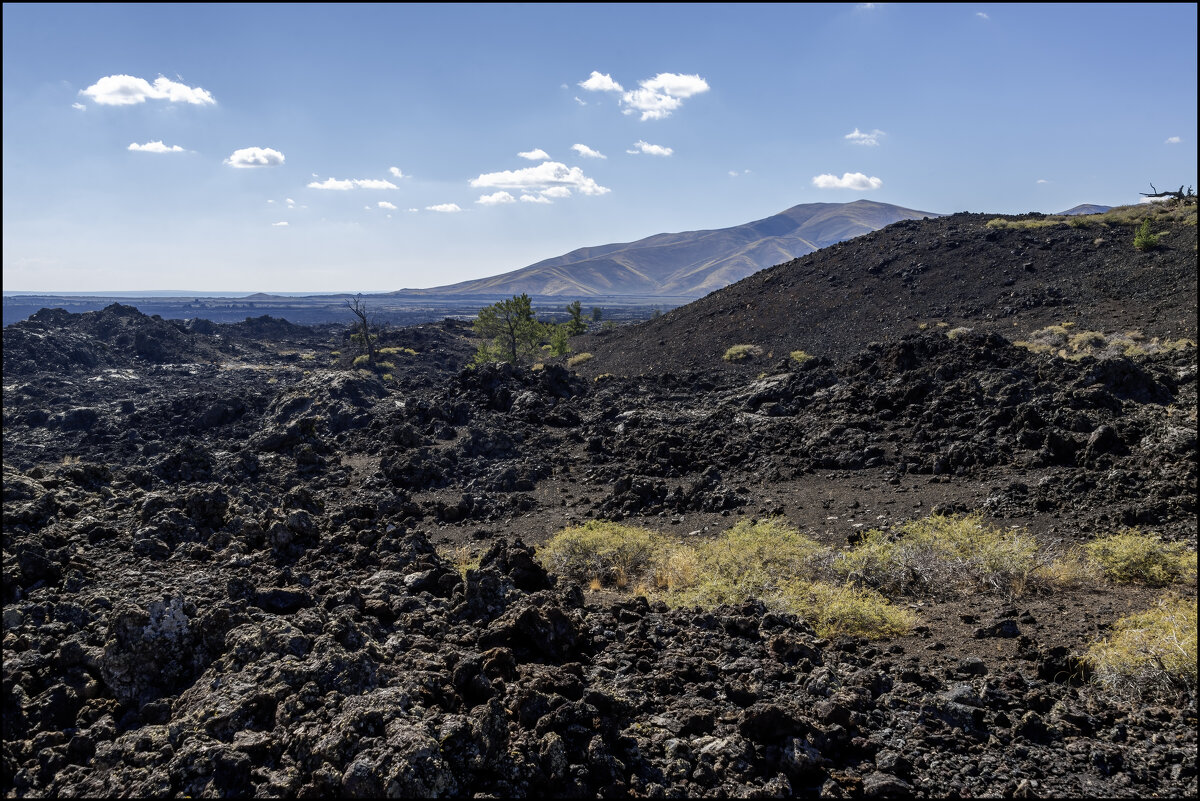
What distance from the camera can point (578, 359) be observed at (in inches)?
1470

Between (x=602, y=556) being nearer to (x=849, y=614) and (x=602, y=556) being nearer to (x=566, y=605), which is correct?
(x=566, y=605)

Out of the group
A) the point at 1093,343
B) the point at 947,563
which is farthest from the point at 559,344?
the point at 947,563

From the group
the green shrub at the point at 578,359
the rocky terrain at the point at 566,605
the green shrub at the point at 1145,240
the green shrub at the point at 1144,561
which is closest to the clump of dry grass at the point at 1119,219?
the green shrub at the point at 1145,240

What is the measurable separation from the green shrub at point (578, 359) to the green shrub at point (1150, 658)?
105 feet

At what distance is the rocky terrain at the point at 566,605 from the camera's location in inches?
163

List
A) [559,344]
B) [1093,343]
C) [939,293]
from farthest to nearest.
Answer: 1. [559,344]
2. [939,293]
3. [1093,343]

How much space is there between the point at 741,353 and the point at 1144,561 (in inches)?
919

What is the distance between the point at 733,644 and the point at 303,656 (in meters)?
3.82

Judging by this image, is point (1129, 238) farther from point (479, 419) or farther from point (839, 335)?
point (479, 419)

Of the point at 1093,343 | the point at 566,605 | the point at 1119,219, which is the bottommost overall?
the point at 566,605

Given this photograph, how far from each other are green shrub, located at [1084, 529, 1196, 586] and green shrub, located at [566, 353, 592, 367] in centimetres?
3034

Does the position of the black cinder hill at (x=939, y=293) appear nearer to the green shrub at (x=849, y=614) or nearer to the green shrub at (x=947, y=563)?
the green shrub at (x=947, y=563)

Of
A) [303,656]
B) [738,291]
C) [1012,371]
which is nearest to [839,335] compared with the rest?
[738,291]

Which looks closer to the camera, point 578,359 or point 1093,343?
point 1093,343
